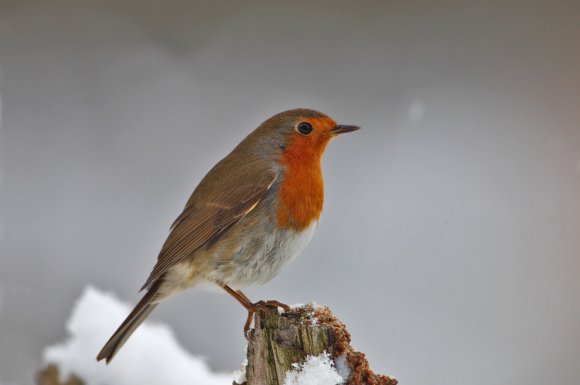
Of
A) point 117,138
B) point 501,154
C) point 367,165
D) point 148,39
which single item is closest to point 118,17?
point 148,39

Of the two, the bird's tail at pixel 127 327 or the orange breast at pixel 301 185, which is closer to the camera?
the orange breast at pixel 301 185

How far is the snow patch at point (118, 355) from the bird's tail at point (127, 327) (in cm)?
49

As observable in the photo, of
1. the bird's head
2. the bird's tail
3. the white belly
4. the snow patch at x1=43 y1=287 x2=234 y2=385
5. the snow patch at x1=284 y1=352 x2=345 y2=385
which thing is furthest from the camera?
the snow patch at x1=43 y1=287 x2=234 y2=385

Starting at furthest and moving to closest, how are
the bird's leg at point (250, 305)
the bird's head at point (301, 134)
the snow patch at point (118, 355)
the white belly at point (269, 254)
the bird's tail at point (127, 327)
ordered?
1. the snow patch at point (118, 355)
2. the bird's head at point (301, 134)
3. the bird's tail at point (127, 327)
4. the white belly at point (269, 254)
5. the bird's leg at point (250, 305)

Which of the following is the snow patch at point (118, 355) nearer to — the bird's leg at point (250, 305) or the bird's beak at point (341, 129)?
the bird's leg at point (250, 305)

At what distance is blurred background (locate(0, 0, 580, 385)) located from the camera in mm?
4840

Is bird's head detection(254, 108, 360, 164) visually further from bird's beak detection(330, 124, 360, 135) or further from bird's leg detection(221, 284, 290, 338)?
bird's leg detection(221, 284, 290, 338)

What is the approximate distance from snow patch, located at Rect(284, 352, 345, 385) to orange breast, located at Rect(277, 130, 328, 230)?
921 millimetres

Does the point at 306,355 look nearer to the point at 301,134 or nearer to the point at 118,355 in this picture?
the point at 301,134

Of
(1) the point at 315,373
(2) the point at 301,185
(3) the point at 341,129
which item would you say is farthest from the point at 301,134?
(1) the point at 315,373

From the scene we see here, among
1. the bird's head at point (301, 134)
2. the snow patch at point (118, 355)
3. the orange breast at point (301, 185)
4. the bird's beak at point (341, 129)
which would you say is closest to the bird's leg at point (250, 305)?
the orange breast at point (301, 185)

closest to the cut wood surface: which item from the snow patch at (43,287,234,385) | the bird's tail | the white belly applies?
the white belly

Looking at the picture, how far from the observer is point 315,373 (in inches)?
94.3

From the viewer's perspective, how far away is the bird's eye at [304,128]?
3.57 meters
